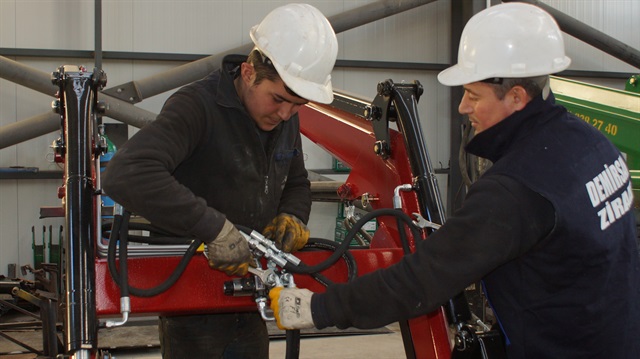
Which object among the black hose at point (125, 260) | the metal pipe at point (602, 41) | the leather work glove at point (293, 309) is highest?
the metal pipe at point (602, 41)

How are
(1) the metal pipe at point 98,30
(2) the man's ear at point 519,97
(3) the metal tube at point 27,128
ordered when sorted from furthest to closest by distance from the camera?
(1) the metal pipe at point 98,30 < (3) the metal tube at point 27,128 < (2) the man's ear at point 519,97

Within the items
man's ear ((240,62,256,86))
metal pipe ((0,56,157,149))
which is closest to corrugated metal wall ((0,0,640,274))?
metal pipe ((0,56,157,149))

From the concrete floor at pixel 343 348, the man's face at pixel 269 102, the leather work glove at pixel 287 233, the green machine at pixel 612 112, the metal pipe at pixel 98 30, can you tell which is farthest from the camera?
the metal pipe at pixel 98 30

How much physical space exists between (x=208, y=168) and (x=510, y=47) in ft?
3.16

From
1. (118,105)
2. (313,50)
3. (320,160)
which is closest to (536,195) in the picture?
(313,50)

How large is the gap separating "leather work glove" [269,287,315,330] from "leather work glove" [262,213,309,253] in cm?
34

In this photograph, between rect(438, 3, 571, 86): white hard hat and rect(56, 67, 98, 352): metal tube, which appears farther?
rect(56, 67, 98, 352): metal tube

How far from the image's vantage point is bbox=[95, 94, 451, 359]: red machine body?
79.4 inches

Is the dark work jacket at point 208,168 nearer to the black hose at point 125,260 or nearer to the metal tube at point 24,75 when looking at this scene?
the black hose at point 125,260

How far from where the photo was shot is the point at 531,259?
161 cm

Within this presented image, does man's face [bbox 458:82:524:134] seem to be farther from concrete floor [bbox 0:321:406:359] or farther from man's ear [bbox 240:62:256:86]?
concrete floor [bbox 0:321:406:359]

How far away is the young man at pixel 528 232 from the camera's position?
1.55 meters

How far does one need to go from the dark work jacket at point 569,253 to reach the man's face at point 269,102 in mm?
647

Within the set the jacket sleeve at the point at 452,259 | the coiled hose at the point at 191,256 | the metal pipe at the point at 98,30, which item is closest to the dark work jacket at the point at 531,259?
the jacket sleeve at the point at 452,259
